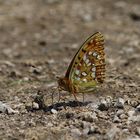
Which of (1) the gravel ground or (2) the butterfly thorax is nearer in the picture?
(1) the gravel ground

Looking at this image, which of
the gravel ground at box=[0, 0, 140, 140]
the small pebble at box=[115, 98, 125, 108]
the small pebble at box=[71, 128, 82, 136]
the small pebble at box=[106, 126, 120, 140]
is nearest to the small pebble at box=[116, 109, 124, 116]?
the gravel ground at box=[0, 0, 140, 140]

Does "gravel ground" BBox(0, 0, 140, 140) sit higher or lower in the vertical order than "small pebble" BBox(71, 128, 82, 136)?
higher

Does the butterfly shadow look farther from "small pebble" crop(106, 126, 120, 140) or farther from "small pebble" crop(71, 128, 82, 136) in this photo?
"small pebble" crop(106, 126, 120, 140)

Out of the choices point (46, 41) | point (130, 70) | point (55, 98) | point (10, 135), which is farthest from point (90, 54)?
point (46, 41)

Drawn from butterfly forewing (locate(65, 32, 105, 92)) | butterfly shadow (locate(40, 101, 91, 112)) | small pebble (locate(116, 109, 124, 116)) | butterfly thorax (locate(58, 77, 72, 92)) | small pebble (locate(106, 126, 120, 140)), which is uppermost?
butterfly forewing (locate(65, 32, 105, 92))

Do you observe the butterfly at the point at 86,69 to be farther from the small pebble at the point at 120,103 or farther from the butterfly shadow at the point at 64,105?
the small pebble at the point at 120,103

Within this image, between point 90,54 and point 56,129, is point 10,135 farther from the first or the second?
point 90,54
